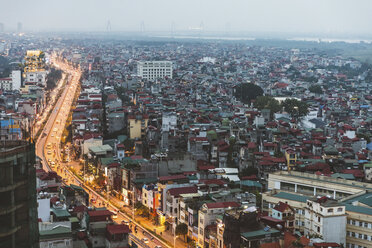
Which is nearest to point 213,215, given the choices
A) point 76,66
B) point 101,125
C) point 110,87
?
point 101,125

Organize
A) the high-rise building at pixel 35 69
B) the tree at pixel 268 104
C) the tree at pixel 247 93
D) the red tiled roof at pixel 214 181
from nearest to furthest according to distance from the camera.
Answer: the red tiled roof at pixel 214 181 < the tree at pixel 268 104 < the tree at pixel 247 93 < the high-rise building at pixel 35 69

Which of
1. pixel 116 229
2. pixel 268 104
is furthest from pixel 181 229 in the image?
pixel 268 104

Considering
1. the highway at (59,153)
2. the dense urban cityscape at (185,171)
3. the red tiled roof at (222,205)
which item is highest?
the red tiled roof at (222,205)

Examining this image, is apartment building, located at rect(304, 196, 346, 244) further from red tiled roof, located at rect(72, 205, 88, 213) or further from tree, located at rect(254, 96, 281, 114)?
tree, located at rect(254, 96, 281, 114)

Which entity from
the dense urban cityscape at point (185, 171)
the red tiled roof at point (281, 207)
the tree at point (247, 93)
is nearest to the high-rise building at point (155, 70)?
the dense urban cityscape at point (185, 171)

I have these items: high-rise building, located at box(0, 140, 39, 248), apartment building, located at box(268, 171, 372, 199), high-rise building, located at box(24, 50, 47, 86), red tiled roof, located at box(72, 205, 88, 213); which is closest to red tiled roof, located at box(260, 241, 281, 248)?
apartment building, located at box(268, 171, 372, 199)

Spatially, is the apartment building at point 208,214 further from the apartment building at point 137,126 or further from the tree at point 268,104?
the tree at point 268,104

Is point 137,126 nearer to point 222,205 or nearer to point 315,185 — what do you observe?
point 315,185
